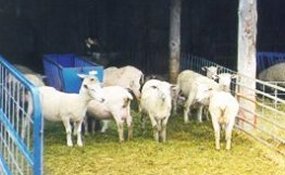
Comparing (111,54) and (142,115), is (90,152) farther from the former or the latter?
(111,54)

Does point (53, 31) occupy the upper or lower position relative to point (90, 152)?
upper

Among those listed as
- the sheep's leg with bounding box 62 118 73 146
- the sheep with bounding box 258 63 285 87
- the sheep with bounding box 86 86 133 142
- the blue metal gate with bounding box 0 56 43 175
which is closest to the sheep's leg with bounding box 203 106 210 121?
the sheep with bounding box 86 86 133 142

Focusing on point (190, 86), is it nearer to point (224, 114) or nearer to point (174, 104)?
point (174, 104)

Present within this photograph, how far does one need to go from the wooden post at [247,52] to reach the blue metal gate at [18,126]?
4.95 m

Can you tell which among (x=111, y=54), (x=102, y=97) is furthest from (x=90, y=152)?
(x=111, y=54)

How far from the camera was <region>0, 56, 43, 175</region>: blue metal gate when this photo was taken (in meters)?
4.62

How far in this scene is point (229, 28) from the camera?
1877 centimetres

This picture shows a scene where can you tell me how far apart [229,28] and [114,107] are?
959 centimetres

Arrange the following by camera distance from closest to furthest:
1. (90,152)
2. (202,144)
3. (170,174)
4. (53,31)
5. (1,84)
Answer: (1,84), (170,174), (90,152), (202,144), (53,31)

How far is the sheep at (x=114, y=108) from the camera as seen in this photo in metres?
9.91

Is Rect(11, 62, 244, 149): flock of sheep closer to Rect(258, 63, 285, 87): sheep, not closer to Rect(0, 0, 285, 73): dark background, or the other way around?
Rect(258, 63, 285, 87): sheep

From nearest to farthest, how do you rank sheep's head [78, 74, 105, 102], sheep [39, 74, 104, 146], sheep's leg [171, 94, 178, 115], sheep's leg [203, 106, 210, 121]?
sheep's head [78, 74, 105, 102] < sheep [39, 74, 104, 146] < sheep's leg [203, 106, 210, 121] < sheep's leg [171, 94, 178, 115]

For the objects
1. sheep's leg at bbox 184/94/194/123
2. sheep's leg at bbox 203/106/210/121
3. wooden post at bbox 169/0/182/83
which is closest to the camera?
sheep's leg at bbox 184/94/194/123

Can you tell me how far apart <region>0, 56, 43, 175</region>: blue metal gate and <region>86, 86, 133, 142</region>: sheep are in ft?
9.53
